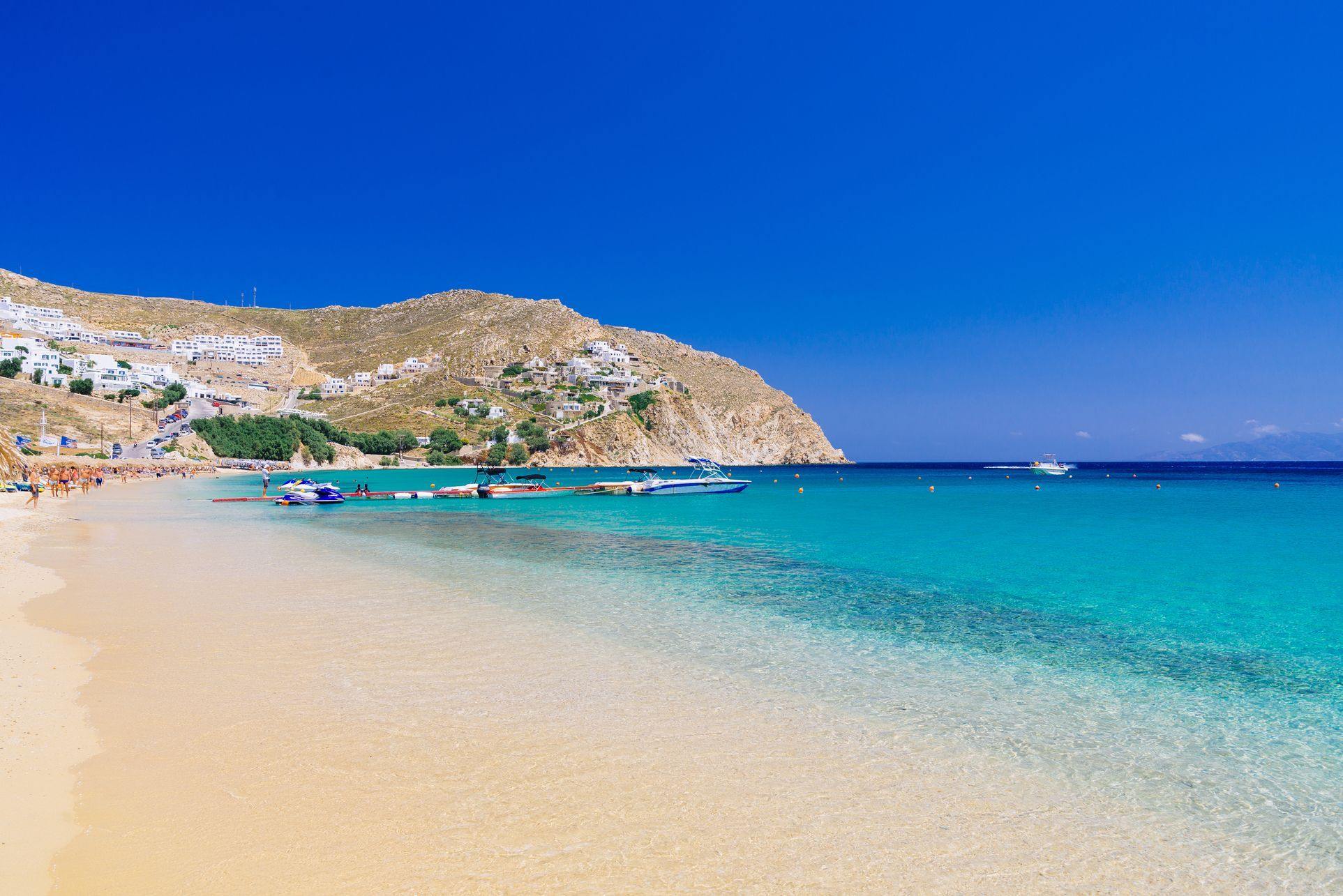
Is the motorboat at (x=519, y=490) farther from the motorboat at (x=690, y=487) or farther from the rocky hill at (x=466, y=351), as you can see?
the rocky hill at (x=466, y=351)

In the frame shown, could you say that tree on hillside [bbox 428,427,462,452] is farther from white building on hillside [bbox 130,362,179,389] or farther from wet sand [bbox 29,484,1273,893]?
wet sand [bbox 29,484,1273,893]

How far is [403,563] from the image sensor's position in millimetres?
18781

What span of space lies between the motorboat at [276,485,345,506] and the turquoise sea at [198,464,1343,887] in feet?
36.5

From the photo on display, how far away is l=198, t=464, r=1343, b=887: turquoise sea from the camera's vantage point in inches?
242

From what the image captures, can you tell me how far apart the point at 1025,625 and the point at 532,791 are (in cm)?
933

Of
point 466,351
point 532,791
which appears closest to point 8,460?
point 532,791

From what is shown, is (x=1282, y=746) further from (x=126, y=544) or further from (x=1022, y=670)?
(x=126, y=544)

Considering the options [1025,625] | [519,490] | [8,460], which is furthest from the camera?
[519,490]

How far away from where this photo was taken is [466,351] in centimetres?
15388

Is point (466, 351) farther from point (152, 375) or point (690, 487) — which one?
point (690, 487)

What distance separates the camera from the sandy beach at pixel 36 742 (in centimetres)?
433

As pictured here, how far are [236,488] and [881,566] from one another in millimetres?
55608

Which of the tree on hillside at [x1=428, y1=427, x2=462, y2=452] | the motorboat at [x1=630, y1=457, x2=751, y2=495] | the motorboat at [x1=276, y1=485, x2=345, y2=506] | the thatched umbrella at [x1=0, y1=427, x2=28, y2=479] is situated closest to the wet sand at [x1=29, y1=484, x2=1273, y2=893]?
the motorboat at [x1=276, y1=485, x2=345, y2=506]

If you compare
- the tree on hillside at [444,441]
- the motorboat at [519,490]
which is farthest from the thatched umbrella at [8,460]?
the tree on hillside at [444,441]
